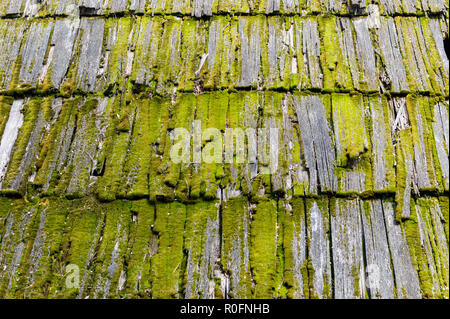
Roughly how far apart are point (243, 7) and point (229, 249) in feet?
7.93

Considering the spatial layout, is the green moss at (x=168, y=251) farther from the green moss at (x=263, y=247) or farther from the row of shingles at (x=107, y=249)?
the green moss at (x=263, y=247)

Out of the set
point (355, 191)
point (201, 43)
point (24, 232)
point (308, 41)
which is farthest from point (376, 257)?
point (24, 232)

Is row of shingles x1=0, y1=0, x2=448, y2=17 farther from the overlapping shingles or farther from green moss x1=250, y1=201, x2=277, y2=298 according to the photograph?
green moss x1=250, y1=201, x2=277, y2=298

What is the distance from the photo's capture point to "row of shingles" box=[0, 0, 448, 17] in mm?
3340

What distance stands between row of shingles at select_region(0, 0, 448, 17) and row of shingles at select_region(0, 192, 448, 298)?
198cm

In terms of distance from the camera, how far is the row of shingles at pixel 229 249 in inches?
92.5

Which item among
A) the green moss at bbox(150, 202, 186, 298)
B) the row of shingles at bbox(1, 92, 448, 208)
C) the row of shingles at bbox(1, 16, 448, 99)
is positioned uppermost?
the row of shingles at bbox(1, 16, 448, 99)

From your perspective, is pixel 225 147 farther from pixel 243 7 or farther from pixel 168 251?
pixel 243 7

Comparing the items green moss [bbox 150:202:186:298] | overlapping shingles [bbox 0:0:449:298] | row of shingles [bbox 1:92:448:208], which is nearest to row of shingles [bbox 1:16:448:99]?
overlapping shingles [bbox 0:0:449:298]

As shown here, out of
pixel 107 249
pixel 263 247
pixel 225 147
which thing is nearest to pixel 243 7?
pixel 225 147

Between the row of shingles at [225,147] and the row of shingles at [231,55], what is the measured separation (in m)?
0.18

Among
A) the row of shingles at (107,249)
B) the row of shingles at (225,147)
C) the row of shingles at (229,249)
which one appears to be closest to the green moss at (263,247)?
the row of shingles at (229,249)
